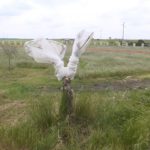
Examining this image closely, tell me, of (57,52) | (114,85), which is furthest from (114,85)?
(57,52)

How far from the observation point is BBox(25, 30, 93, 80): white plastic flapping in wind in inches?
295

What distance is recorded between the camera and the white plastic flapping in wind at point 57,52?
7.50m

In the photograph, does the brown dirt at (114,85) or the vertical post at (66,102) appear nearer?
the vertical post at (66,102)

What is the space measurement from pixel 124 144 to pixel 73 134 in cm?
88

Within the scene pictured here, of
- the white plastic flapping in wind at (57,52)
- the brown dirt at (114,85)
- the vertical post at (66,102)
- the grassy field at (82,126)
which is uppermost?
the white plastic flapping in wind at (57,52)

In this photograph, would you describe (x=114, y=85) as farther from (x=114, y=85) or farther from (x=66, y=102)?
(x=66, y=102)

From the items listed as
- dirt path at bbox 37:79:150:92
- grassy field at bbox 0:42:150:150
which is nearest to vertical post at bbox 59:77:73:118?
grassy field at bbox 0:42:150:150

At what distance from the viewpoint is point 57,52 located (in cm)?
797

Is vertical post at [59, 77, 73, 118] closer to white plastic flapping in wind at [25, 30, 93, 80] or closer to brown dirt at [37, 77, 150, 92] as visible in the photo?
white plastic flapping in wind at [25, 30, 93, 80]

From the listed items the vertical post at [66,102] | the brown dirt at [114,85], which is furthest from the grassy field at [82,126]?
the brown dirt at [114,85]

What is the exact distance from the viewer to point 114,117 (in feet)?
24.0

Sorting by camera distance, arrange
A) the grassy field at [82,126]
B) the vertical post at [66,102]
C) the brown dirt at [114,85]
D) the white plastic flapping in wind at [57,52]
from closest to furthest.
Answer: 1. the grassy field at [82,126]
2. the vertical post at [66,102]
3. the white plastic flapping in wind at [57,52]
4. the brown dirt at [114,85]

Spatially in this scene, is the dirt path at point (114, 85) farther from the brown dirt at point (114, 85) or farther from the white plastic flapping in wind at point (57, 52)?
the white plastic flapping in wind at point (57, 52)

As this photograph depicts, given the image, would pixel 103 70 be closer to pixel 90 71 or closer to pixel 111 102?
pixel 90 71
